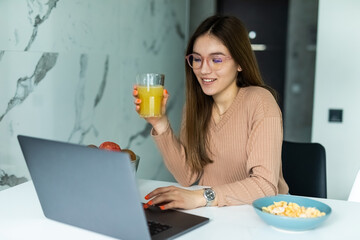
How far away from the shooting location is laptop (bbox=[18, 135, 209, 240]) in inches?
35.1

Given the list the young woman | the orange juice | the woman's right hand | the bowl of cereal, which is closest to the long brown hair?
the young woman

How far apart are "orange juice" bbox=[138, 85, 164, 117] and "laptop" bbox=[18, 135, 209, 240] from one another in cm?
44

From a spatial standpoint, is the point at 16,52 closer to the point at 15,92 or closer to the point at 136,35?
the point at 15,92

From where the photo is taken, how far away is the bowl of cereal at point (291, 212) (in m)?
1.04

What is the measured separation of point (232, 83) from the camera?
1744 mm

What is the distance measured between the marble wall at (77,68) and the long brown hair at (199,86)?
28.2 inches

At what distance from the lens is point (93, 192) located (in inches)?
37.7

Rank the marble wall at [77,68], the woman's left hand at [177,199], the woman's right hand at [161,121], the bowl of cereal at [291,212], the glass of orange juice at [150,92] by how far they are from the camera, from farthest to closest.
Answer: the marble wall at [77,68] → the woman's right hand at [161,121] → the glass of orange juice at [150,92] → the woman's left hand at [177,199] → the bowl of cereal at [291,212]

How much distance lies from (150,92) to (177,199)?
1.31ft

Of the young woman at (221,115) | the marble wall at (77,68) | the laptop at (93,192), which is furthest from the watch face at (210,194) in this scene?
the marble wall at (77,68)

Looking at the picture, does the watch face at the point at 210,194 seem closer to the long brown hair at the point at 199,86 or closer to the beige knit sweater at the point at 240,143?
the beige knit sweater at the point at 240,143

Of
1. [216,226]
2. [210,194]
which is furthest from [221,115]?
[216,226]

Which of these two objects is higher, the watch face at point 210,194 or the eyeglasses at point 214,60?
the eyeglasses at point 214,60

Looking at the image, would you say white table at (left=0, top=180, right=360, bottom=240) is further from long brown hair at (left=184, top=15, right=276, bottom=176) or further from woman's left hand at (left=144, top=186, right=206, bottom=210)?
long brown hair at (left=184, top=15, right=276, bottom=176)
